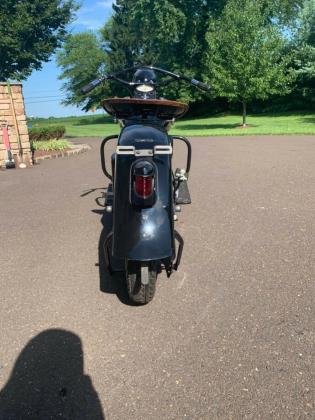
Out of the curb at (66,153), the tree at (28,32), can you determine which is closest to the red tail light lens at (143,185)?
the curb at (66,153)

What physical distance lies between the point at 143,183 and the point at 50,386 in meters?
1.49

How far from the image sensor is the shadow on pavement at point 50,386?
2.25 m

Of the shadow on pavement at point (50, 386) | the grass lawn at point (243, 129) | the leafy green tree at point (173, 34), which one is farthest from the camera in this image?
the leafy green tree at point (173, 34)

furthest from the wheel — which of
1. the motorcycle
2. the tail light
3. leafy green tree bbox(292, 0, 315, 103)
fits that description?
leafy green tree bbox(292, 0, 315, 103)

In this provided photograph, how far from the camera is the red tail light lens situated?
9.84ft

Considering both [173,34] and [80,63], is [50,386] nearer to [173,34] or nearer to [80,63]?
[173,34]

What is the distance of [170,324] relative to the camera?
3084 millimetres

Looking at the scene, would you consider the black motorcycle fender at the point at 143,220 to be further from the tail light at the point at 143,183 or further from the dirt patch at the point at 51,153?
the dirt patch at the point at 51,153

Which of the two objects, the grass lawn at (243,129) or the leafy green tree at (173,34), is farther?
the leafy green tree at (173,34)

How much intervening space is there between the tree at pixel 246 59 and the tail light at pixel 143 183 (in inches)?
801

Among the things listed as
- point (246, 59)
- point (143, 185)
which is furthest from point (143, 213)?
point (246, 59)

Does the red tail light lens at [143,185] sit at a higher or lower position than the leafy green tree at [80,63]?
lower

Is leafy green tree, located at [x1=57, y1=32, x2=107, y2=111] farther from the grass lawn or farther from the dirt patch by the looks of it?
the dirt patch

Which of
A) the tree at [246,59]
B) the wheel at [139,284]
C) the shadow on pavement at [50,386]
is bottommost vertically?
the shadow on pavement at [50,386]
